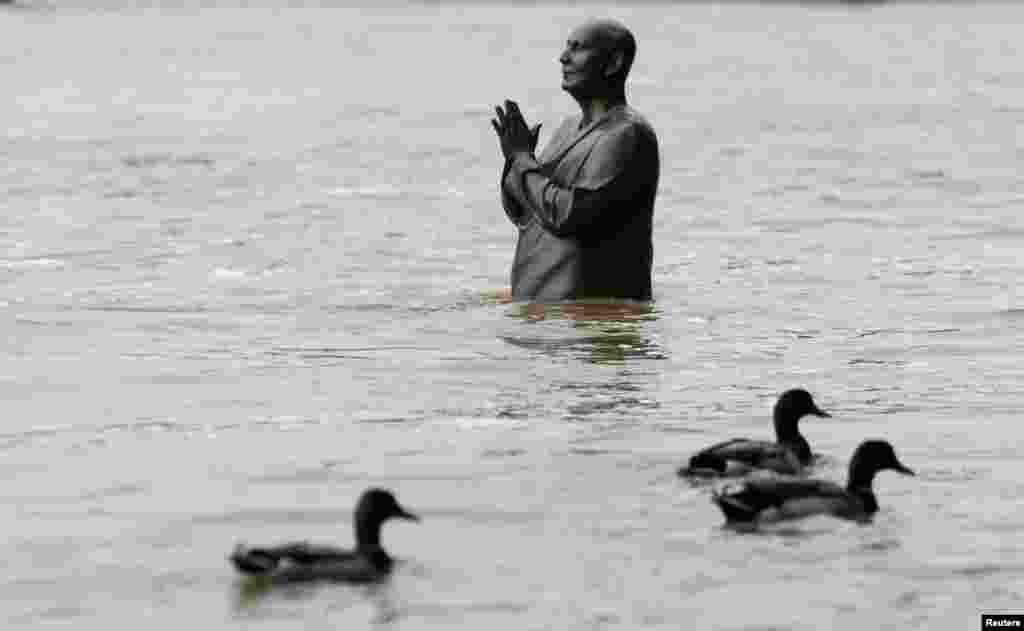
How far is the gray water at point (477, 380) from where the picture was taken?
1288 centimetres

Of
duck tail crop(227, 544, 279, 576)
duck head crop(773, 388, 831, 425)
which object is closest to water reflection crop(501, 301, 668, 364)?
duck head crop(773, 388, 831, 425)

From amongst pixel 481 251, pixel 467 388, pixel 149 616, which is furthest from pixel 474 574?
pixel 481 251

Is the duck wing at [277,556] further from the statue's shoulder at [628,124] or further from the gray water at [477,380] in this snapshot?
the statue's shoulder at [628,124]

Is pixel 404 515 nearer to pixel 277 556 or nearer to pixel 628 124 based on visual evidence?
pixel 277 556

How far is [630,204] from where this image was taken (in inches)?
821

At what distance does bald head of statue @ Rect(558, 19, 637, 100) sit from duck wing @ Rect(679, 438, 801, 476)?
636cm

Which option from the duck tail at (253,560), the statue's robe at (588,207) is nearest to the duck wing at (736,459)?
the duck tail at (253,560)

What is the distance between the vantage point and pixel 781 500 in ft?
45.6

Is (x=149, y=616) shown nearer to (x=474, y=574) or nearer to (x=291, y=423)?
(x=474, y=574)

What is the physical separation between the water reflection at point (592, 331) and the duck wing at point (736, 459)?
459 cm

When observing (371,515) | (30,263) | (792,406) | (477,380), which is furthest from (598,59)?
(30,263)

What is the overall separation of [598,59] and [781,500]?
747 cm

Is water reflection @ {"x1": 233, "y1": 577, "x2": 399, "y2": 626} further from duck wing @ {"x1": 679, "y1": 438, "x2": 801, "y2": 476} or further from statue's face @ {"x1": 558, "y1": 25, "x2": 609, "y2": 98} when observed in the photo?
statue's face @ {"x1": 558, "y1": 25, "x2": 609, "y2": 98}

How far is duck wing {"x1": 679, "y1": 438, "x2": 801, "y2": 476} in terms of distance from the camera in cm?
1477
